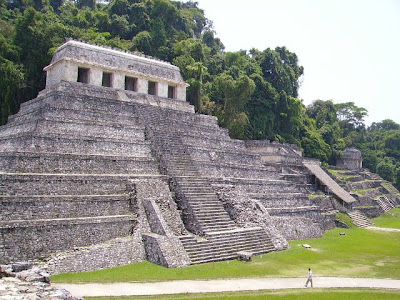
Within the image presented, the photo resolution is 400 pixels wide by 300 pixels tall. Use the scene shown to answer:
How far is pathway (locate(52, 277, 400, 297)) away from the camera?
1231cm

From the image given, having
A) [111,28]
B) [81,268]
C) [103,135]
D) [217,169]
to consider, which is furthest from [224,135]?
[111,28]

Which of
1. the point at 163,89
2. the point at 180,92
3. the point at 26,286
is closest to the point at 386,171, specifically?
the point at 180,92

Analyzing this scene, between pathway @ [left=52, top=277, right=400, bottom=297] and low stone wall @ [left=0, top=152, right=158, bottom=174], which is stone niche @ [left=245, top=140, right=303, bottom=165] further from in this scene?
pathway @ [left=52, top=277, right=400, bottom=297]

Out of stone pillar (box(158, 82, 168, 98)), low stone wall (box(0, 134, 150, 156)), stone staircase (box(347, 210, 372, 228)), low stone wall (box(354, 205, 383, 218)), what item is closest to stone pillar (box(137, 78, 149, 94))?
stone pillar (box(158, 82, 168, 98))

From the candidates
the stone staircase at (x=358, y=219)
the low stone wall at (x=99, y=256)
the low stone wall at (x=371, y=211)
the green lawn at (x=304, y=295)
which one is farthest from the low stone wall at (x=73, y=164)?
the low stone wall at (x=371, y=211)

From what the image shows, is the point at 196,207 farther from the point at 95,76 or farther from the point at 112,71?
the point at 112,71

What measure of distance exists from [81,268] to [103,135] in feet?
28.0

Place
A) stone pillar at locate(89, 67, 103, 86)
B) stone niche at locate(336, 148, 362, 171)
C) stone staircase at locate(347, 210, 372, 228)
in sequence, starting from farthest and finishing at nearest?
stone niche at locate(336, 148, 362, 171)
stone staircase at locate(347, 210, 372, 228)
stone pillar at locate(89, 67, 103, 86)

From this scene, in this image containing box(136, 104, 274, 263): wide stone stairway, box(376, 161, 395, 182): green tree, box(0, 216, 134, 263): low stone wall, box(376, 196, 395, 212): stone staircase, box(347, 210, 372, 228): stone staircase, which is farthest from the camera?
box(376, 161, 395, 182): green tree

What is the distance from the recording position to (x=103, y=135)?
69.7 ft

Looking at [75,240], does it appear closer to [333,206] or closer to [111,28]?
[333,206]

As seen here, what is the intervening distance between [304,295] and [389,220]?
28.0 metres

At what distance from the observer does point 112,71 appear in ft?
87.8

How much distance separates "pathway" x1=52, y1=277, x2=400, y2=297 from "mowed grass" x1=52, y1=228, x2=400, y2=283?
0.52m
